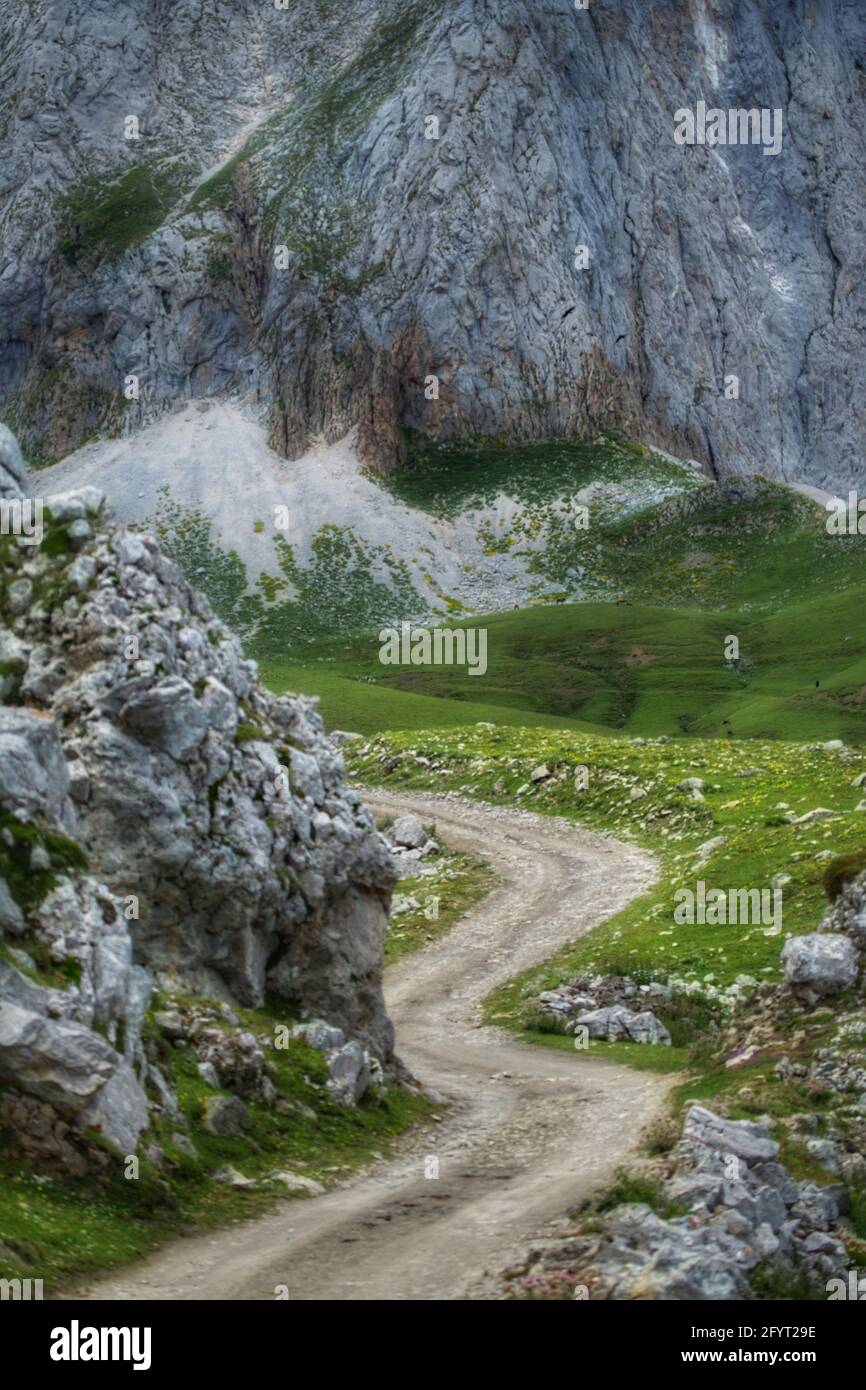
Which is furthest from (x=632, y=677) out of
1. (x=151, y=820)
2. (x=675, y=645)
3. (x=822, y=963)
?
(x=151, y=820)

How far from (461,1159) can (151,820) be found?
25.6 feet

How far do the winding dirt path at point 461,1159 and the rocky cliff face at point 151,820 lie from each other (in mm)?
2532

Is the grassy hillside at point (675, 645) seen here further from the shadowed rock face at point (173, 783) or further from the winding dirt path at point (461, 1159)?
the shadowed rock face at point (173, 783)

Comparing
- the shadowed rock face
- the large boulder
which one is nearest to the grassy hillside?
the large boulder

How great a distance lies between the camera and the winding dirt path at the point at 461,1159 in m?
17.9

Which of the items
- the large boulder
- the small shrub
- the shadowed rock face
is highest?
the shadowed rock face

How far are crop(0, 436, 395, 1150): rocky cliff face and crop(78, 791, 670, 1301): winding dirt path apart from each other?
8.31 feet

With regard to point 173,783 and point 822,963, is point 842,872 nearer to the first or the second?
point 822,963

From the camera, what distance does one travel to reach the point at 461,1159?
2439 centimetres

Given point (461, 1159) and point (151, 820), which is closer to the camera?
point (461, 1159)

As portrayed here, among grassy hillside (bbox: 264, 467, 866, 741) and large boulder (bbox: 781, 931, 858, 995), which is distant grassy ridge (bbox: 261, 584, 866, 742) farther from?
large boulder (bbox: 781, 931, 858, 995)

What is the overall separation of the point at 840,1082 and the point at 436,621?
486ft

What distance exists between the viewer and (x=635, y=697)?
125 m

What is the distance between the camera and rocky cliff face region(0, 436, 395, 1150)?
20922 mm
